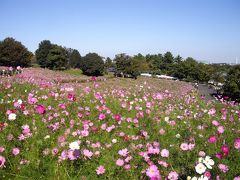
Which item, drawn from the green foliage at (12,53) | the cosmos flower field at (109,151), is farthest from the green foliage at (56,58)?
the cosmos flower field at (109,151)

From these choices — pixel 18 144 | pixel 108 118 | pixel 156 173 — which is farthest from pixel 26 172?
pixel 108 118

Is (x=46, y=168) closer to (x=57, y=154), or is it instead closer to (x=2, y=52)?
(x=57, y=154)

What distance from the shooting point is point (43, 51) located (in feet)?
248

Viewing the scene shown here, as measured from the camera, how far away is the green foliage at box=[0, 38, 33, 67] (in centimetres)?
5788

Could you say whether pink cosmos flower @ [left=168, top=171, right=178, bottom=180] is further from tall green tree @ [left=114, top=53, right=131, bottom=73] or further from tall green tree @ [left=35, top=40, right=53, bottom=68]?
tall green tree @ [left=35, top=40, right=53, bottom=68]

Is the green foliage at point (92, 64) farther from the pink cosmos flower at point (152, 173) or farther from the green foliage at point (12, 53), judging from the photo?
the pink cosmos flower at point (152, 173)

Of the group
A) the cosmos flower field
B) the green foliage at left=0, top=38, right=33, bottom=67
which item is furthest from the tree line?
the cosmos flower field

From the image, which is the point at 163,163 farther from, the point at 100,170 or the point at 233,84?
the point at 233,84

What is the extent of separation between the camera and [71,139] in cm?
382

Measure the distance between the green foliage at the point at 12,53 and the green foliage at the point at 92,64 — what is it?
48.0 ft

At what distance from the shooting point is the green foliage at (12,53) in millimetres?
57875

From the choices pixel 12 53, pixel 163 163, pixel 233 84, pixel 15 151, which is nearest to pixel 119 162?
pixel 163 163

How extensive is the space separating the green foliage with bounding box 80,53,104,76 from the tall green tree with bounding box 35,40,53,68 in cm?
1391

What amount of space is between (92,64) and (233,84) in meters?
33.7
